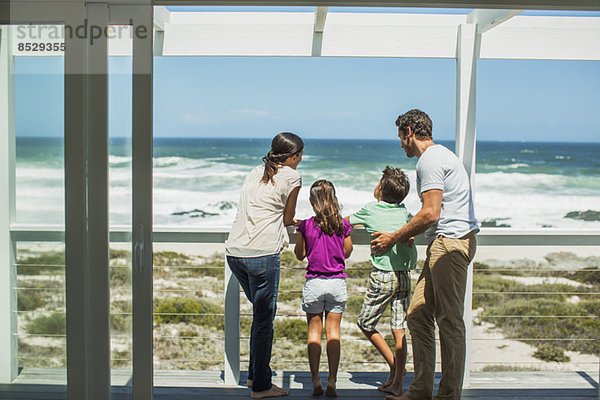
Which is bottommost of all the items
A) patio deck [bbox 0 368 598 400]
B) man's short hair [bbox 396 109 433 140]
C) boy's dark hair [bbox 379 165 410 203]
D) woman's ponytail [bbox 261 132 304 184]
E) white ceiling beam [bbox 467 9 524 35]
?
patio deck [bbox 0 368 598 400]

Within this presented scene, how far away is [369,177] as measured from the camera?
2314 cm

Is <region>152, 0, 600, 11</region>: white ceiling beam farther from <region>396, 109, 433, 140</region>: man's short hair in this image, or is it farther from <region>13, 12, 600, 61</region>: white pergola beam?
<region>13, 12, 600, 61</region>: white pergola beam

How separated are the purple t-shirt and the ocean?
54.8 ft

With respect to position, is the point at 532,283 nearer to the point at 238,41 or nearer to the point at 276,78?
the point at 276,78

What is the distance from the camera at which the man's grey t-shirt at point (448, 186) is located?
9.12ft

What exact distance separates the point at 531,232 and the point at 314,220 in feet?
3.96

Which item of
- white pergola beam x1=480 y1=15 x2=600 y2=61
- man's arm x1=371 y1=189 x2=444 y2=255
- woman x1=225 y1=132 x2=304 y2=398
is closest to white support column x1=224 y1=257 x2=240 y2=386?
woman x1=225 y1=132 x2=304 y2=398

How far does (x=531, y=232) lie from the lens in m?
3.30

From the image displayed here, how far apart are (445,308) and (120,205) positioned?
1.54 meters

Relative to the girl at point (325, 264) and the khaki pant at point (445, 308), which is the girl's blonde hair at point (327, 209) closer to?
the girl at point (325, 264)

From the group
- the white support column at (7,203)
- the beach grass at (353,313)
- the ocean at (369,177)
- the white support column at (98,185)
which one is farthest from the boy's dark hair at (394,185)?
the ocean at (369,177)

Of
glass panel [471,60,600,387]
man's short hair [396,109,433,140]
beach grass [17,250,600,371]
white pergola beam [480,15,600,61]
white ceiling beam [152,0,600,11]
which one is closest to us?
white ceiling beam [152,0,600,11]

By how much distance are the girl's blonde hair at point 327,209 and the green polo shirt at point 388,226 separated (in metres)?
0.11

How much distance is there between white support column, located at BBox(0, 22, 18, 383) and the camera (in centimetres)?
220
